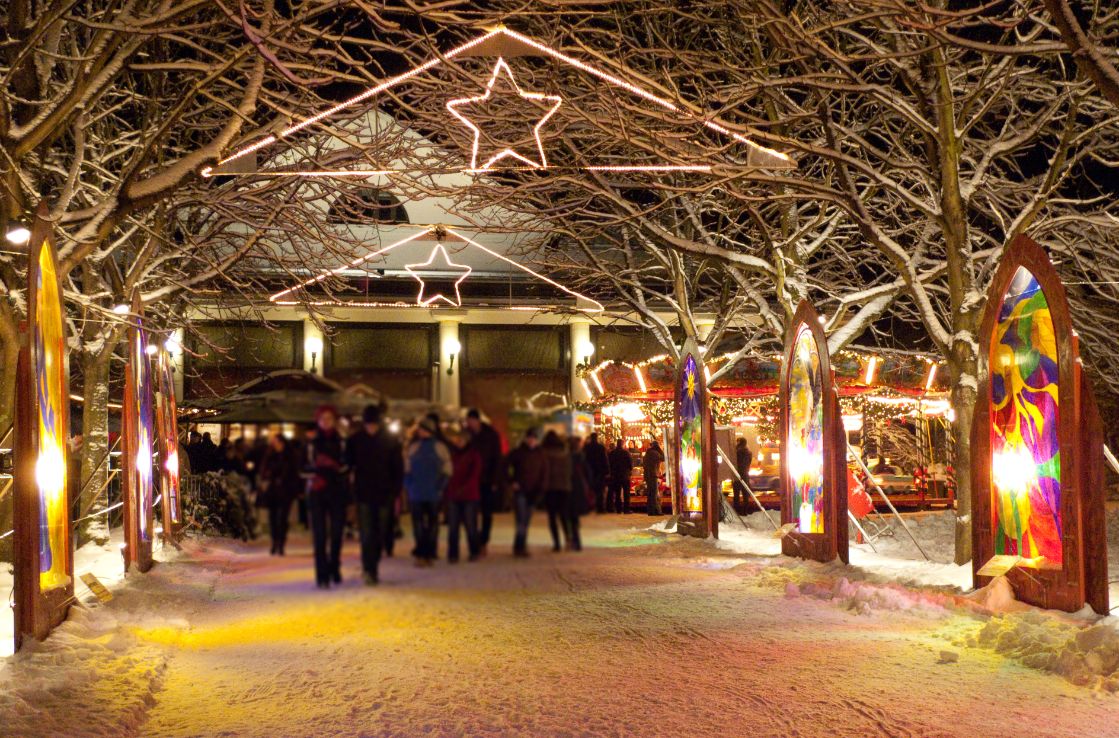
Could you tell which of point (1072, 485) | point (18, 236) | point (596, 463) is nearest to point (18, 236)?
point (18, 236)

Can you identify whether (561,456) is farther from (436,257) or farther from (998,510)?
(998,510)

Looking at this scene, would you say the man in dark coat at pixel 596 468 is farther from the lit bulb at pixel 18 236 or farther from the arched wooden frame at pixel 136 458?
the arched wooden frame at pixel 136 458

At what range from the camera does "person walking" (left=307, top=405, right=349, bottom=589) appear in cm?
123

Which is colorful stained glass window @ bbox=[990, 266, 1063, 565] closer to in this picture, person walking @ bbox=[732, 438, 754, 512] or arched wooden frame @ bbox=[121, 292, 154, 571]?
arched wooden frame @ bbox=[121, 292, 154, 571]

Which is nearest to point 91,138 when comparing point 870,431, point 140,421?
point 140,421

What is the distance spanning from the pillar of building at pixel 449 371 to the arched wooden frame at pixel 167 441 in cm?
1450

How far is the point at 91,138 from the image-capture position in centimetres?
1589

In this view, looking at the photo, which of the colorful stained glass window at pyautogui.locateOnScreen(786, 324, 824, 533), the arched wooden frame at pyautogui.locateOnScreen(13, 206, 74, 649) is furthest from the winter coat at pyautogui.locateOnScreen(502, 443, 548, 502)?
the colorful stained glass window at pyautogui.locateOnScreen(786, 324, 824, 533)

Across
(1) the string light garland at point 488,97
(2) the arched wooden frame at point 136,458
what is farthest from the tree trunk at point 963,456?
(2) the arched wooden frame at point 136,458

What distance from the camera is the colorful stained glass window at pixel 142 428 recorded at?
14.1 m

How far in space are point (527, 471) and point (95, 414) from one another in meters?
17.3

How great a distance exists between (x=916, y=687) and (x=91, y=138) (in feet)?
45.9

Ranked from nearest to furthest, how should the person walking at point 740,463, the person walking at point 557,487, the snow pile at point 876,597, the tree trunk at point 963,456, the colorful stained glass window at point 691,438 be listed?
the person walking at point 557,487 → the snow pile at point 876,597 → the tree trunk at point 963,456 → the colorful stained glass window at point 691,438 → the person walking at point 740,463

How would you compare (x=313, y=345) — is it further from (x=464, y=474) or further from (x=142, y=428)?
(x=142, y=428)
